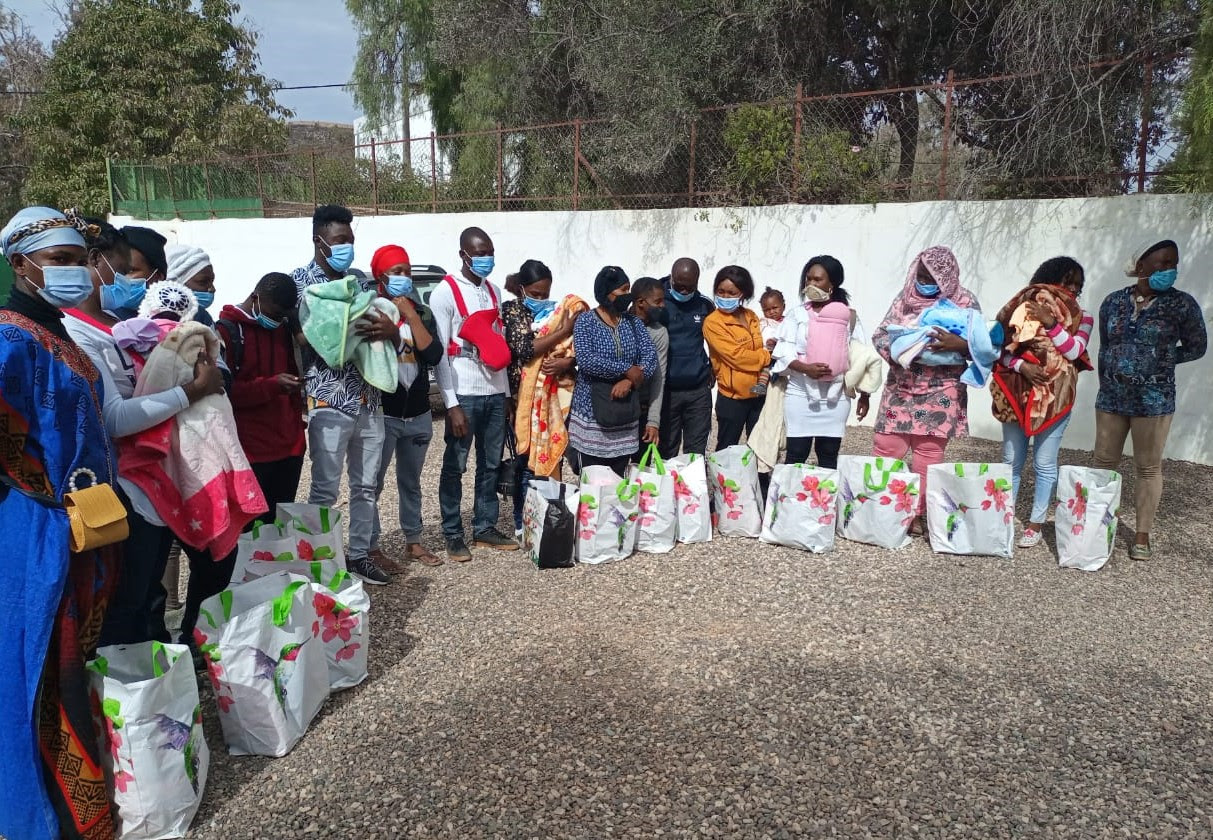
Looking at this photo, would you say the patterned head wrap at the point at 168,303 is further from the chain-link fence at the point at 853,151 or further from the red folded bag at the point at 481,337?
the chain-link fence at the point at 853,151

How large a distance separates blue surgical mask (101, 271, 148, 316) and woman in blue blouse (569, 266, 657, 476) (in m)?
2.28

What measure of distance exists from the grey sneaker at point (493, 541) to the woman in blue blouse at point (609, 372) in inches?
28.1

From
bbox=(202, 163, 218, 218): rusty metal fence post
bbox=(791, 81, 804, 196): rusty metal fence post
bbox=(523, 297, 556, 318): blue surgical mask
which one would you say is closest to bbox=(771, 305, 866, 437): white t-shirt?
bbox=(523, 297, 556, 318): blue surgical mask

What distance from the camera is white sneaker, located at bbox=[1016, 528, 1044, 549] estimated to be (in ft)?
17.4

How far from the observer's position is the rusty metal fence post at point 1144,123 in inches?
287

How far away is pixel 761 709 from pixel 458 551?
2261mm

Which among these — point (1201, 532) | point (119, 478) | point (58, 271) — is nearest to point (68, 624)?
point (119, 478)

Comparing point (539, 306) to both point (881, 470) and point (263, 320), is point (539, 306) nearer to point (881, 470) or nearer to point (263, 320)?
point (263, 320)

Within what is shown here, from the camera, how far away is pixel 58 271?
257 centimetres

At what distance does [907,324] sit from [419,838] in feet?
12.9

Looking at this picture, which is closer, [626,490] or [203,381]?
[203,381]

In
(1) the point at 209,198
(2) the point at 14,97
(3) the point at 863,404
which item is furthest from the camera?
(2) the point at 14,97

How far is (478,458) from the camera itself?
5145 millimetres

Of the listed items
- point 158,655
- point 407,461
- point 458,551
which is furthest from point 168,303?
point 458,551
